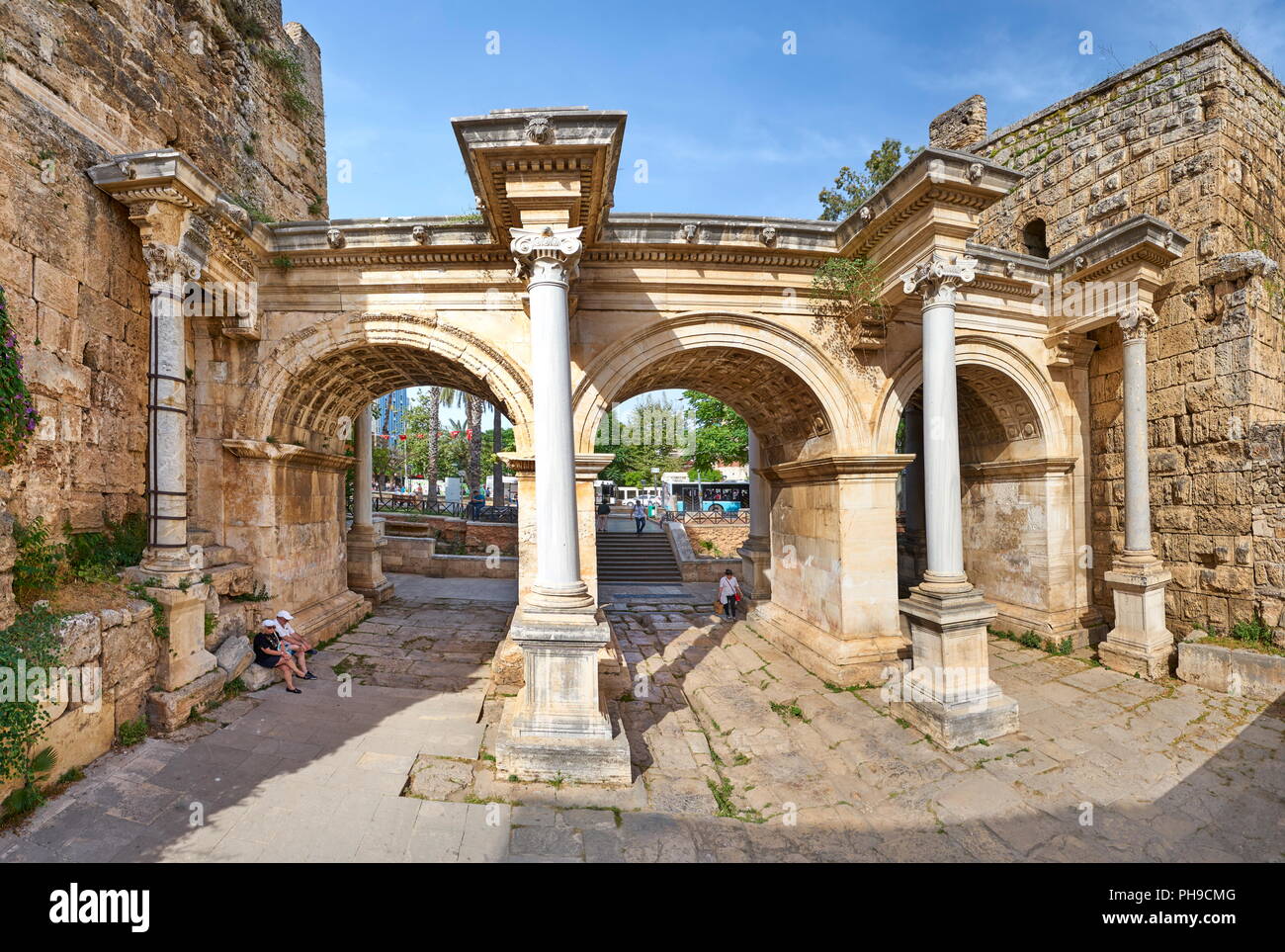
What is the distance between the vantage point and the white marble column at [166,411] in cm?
558

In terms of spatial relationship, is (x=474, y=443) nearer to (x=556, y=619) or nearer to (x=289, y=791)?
(x=556, y=619)

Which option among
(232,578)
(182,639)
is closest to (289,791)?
(182,639)

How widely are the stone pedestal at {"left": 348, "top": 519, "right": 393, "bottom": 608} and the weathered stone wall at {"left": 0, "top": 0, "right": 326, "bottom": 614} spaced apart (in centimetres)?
517

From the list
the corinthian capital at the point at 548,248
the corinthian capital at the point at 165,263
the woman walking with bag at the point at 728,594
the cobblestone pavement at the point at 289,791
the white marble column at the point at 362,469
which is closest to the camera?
the cobblestone pavement at the point at 289,791

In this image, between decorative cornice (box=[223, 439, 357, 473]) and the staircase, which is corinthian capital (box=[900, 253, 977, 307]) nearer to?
decorative cornice (box=[223, 439, 357, 473])

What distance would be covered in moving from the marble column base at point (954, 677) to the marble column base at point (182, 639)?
7.39 m

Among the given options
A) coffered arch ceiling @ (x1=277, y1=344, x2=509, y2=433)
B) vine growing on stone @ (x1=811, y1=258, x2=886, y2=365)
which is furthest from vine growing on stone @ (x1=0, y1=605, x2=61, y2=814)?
vine growing on stone @ (x1=811, y1=258, x2=886, y2=365)

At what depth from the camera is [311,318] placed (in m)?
7.06

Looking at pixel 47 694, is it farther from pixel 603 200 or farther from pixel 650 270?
pixel 650 270

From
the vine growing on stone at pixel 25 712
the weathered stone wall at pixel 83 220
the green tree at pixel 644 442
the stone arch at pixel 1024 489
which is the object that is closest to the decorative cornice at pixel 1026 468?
the stone arch at pixel 1024 489

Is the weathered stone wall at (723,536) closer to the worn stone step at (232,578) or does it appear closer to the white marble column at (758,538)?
the white marble column at (758,538)

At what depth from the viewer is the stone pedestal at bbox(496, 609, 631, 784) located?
4711 mm
